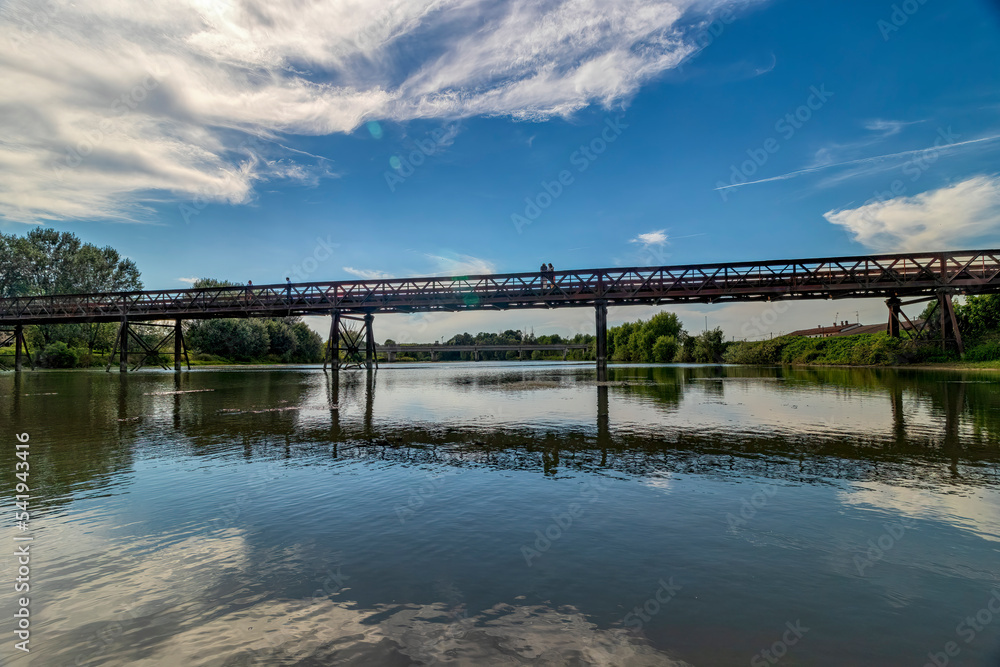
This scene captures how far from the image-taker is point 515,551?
6027 millimetres

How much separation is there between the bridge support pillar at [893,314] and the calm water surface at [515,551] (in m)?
40.7

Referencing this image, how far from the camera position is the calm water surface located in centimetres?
417

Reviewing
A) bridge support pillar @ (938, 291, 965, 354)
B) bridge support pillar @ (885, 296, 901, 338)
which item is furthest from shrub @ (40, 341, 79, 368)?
bridge support pillar @ (938, 291, 965, 354)

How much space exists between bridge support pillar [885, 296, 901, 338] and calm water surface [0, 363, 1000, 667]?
40.7 metres

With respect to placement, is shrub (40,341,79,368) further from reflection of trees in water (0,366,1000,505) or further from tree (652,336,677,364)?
tree (652,336,677,364)

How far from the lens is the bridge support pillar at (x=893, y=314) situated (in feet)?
149

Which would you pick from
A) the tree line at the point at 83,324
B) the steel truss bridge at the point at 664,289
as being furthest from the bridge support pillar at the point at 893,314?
the tree line at the point at 83,324

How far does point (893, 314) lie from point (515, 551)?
187 feet

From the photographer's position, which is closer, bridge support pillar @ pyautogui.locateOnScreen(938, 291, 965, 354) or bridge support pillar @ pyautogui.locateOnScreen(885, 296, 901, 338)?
bridge support pillar @ pyautogui.locateOnScreen(938, 291, 965, 354)

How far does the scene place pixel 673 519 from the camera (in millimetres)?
7074

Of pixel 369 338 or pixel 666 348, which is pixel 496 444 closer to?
pixel 369 338

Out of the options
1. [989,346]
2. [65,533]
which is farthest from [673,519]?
[989,346]

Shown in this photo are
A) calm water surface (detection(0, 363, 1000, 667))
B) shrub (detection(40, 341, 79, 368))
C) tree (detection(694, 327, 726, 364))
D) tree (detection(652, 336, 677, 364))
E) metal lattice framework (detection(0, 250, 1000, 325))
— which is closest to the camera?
calm water surface (detection(0, 363, 1000, 667))

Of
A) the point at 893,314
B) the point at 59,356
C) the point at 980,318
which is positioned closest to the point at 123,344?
the point at 59,356
